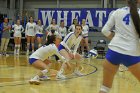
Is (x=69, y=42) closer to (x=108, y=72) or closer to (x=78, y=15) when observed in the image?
(x=108, y=72)

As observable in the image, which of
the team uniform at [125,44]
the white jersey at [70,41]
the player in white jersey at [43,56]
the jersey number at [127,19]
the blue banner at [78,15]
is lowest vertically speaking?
the player in white jersey at [43,56]

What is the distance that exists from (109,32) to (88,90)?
273cm

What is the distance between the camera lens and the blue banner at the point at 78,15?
18141mm

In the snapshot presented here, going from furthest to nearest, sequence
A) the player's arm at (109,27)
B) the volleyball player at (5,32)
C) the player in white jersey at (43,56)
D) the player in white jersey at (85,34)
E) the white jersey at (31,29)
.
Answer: the white jersey at (31,29) → the player in white jersey at (85,34) → the volleyball player at (5,32) → the player in white jersey at (43,56) → the player's arm at (109,27)

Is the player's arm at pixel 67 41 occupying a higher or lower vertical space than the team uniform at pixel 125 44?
lower

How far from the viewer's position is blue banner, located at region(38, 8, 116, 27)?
1814cm

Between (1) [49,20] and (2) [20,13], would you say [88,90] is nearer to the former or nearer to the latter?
(1) [49,20]

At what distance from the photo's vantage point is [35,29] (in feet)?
55.5

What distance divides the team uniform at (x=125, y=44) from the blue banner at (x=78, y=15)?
14479 millimetres

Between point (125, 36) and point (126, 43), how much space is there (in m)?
0.08

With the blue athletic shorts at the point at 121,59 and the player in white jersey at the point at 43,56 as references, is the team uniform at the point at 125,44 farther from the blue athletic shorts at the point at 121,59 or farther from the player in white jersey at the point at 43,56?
the player in white jersey at the point at 43,56

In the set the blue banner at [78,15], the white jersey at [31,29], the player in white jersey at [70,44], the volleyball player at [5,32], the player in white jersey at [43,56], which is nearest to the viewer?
the player in white jersey at [43,56]

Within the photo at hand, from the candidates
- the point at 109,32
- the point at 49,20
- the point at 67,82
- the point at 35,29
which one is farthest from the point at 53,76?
the point at 49,20

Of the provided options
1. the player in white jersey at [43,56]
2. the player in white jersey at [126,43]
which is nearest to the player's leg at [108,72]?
the player in white jersey at [126,43]
